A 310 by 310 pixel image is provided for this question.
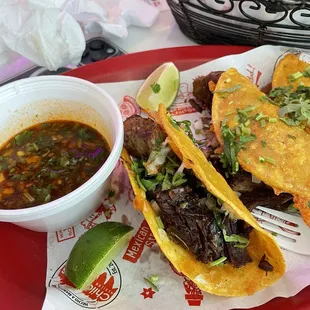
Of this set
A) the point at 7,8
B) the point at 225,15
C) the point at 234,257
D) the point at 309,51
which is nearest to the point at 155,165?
the point at 234,257

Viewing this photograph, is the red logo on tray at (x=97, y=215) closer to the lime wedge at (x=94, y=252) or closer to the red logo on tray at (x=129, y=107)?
the lime wedge at (x=94, y=252)

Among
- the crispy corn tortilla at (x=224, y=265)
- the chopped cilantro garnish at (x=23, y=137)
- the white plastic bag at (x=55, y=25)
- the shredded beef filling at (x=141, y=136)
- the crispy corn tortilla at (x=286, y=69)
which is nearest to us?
the crispy corn tortilla at (x=224, y=265)

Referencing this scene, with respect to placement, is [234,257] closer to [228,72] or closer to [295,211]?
[295,211]

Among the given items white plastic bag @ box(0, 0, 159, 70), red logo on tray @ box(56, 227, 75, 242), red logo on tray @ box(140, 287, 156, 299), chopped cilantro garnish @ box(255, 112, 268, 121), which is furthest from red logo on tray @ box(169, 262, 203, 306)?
white plastic bag @ box(0, 0, 159, 70)

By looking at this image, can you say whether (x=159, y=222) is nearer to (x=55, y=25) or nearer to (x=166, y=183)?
(x=166, y=183)

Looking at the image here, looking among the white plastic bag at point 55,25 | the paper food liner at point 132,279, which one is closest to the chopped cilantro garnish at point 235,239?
the paper food liner at point 132,279
